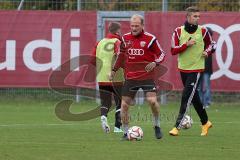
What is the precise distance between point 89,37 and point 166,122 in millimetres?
6696

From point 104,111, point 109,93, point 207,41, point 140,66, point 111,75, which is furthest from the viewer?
point 109,93

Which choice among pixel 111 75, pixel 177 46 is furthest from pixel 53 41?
pixel 177 46

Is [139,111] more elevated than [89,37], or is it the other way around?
[89,37]

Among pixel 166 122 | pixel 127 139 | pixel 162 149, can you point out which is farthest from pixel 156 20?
pixel 162 149

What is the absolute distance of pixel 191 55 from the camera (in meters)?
15.3

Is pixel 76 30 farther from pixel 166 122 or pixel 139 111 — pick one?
pixel 166 122

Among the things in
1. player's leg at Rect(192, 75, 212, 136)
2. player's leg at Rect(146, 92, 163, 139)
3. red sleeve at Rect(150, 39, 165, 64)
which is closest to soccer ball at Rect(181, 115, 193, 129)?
player's leg at Rect(192, 75, 212, 136)

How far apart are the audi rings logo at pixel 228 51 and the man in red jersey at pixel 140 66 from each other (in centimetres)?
1017

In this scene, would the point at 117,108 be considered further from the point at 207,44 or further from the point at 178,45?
the point at 207,44

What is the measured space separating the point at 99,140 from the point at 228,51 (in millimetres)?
11056

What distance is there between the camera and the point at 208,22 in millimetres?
24203

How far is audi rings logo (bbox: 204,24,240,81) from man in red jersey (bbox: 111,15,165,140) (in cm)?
1017

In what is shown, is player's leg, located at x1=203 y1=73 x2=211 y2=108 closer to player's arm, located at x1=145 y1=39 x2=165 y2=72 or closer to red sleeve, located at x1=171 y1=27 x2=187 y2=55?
red sleeve, located at x1=171 y1=27 x2=187 y2=55

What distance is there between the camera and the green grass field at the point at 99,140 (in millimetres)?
11516
